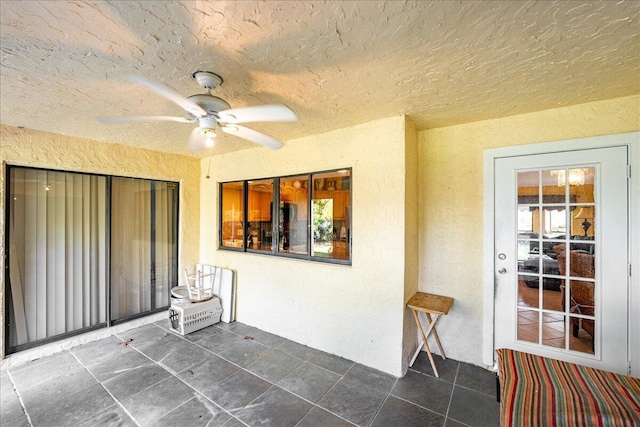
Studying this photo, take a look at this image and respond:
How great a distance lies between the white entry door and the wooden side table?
18.6 inches

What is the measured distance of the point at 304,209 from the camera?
2.97m

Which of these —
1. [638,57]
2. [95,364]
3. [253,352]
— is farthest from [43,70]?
[638,57]

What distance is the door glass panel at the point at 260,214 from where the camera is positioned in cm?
327

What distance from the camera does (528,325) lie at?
7.32 ft

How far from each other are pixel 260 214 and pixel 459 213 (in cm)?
230

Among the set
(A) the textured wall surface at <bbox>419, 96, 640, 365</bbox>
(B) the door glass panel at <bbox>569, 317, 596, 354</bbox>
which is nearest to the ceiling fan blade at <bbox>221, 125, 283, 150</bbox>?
(A) the textured wall surface at <bbox>419, 96, 640, 365</bbox>

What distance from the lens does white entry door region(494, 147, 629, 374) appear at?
1.93 meters

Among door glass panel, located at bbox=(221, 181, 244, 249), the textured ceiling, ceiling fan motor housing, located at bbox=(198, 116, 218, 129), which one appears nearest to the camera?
the textured ceiling

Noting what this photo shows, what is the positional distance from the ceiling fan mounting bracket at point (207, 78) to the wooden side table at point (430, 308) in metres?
2.26

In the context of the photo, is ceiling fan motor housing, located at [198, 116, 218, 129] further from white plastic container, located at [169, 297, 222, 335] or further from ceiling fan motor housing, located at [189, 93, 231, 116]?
white plastic container, located at [169, 297, 222, 335]

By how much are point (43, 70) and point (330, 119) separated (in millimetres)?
1899

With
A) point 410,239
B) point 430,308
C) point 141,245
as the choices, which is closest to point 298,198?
point 410,239

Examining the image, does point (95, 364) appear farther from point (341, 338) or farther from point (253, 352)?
point (341, 338)

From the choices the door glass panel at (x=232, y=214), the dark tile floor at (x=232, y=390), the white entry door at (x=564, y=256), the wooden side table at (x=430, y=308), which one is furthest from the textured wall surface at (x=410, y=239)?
the door glass panel at (x=232, y=214)
